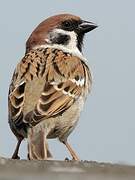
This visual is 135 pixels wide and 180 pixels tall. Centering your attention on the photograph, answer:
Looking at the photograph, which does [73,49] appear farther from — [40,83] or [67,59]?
[40,83]

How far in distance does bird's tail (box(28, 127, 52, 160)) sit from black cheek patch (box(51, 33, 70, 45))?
235 centimetres

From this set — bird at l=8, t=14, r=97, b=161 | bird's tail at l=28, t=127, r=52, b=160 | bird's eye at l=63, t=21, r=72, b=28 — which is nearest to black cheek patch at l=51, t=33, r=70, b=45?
bird at l=8, t=14, r=97, b=161

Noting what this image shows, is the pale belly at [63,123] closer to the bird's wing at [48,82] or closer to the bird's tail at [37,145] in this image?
the bird's wing at [48,82]

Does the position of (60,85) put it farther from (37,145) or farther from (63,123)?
(37,145)

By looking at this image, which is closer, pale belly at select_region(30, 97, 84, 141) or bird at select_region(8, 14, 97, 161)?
bird at select_region(8, 14, 97, 161)

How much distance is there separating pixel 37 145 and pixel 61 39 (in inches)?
115

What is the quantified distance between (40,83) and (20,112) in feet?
1.96

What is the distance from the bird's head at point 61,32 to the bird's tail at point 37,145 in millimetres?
2280

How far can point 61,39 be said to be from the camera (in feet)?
24.6

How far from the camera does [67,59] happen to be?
6.93 m

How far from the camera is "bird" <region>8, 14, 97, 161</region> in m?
5.46

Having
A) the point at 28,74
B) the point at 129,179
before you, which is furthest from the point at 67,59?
the point at 129,179

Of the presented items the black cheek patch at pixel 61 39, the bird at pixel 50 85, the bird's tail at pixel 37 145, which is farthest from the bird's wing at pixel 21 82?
the black cheek patch at pixel 61 39

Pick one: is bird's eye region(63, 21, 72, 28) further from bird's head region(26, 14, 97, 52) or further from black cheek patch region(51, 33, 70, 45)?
black cheek patch region(51, 33, 70, 45)
